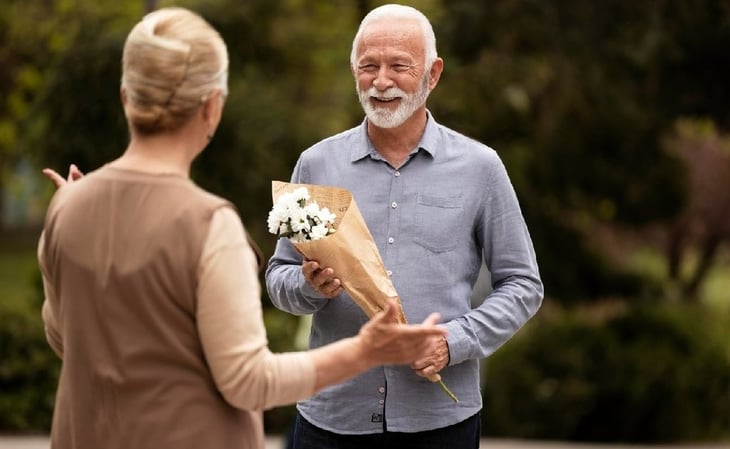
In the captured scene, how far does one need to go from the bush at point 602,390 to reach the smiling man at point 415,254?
797 centimetres

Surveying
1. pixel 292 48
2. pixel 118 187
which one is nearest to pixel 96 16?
pixel 292 48

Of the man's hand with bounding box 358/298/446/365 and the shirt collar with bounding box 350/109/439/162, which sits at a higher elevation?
the shirt collar with bounding box 350/109/439/162

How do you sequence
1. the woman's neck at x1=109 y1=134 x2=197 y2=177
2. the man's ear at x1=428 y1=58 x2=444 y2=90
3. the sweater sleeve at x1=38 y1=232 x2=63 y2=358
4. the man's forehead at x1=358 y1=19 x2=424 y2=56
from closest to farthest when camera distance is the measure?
the woman's neck at x1=109 y1=134 x2=197 y2=177, the sweater sleeve at x1=38 y1=232 x2=63 y2=358, the man's forehead at x1=358 y1=19 x2=424 y2=56, the man's ear at x1=428 y1=58 x2=444 y2=90

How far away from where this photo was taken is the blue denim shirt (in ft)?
12.3

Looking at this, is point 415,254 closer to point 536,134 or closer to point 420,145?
point 420,145

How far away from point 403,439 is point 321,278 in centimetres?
56

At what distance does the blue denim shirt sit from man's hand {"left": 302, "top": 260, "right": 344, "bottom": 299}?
4.5 inches

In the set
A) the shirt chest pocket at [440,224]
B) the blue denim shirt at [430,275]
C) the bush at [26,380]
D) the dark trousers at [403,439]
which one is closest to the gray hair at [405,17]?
the blue denim shirt at [430,275]

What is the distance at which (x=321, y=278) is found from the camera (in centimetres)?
356

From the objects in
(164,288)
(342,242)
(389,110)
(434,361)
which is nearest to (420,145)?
(389,110)

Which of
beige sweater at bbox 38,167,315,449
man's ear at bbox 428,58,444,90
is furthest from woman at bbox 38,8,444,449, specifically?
man's ear at bbox 428,58,444,90

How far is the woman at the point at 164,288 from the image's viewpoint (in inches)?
→ 106

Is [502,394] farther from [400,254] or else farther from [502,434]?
[400,254]

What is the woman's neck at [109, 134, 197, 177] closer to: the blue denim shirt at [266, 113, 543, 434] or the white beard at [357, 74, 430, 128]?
the blue denim shirt at [266, 113, 543, 434]
